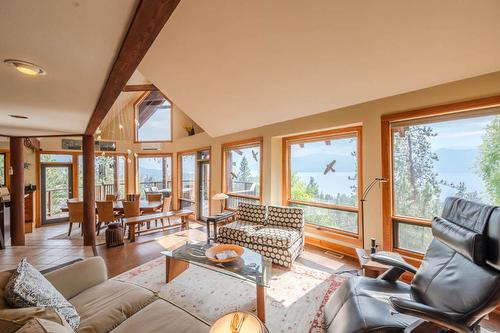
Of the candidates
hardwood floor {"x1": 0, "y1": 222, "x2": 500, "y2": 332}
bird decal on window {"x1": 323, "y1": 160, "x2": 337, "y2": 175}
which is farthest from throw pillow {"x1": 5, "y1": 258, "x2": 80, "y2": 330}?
bird decal on window {"x1": 323, "y1": 160, "x2": 337, "y2": 175}

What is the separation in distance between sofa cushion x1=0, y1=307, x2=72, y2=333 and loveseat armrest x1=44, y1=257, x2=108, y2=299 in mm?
788

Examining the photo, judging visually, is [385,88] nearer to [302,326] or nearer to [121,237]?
[302,326]

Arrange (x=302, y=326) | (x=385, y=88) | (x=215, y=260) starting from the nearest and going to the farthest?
(x=302, y=326) < (x=215, y=260) < (x=385, y=88)

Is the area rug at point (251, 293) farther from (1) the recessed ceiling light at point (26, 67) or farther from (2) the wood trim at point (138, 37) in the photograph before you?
(1) the recessed ceiling light at point (26, 67)

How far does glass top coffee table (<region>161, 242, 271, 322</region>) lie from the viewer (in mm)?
1963

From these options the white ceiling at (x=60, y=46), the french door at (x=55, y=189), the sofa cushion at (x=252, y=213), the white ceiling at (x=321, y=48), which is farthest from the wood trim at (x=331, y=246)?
the french door at (x=55, y=189)

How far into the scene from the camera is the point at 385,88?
2650 mm

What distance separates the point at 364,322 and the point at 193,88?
11.6ft

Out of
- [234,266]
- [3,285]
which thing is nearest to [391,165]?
[234,266]

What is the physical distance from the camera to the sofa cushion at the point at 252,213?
3.83 m

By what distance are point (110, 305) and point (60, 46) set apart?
1929 mm

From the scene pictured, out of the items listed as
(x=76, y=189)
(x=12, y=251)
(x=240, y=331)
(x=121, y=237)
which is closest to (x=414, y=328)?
(x=240, y=331)

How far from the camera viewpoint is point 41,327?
876 mm

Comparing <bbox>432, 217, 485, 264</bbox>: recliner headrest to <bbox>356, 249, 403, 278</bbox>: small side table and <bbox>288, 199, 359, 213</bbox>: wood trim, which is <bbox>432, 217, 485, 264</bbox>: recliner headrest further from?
<bbox>288, 199, 359, 213</bbox>: wood trim
